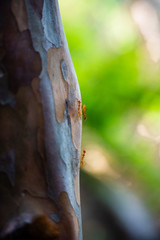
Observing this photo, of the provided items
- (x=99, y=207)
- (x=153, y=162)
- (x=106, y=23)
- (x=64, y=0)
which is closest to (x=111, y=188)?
(x=99, y=207)

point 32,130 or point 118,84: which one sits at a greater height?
point 32,130

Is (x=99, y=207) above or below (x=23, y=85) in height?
below

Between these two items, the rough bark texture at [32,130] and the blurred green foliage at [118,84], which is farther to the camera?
the blurred green foliage at [118,84]

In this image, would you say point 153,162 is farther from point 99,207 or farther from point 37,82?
point 37,82

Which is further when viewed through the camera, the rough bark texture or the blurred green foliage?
the blurred green foliage
